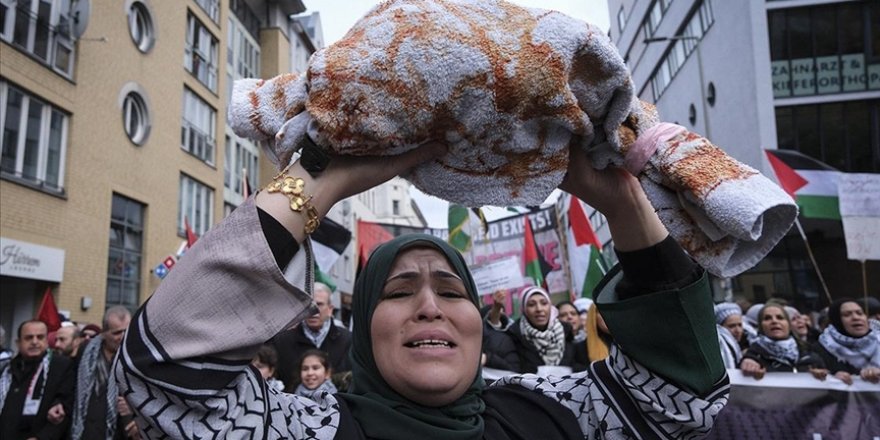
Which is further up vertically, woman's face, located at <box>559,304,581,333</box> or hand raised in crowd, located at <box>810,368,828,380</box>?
woman's face, located at <box>559,304,581,333</box>

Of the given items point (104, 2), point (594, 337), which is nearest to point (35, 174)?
point (104, 2)

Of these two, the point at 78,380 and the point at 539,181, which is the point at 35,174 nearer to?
the point at 78,380

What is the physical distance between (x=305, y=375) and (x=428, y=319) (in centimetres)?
359

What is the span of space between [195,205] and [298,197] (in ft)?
72.2

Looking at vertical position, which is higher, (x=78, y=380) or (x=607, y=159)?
(x=607, y=159)

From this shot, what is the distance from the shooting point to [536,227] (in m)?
11.1

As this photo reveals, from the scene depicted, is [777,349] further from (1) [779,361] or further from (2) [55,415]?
(2) [55,415]

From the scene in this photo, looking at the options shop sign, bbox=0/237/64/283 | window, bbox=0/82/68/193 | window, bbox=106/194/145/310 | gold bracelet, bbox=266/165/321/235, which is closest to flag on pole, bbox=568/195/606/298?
gold bracelet, bbox=266/165/321/235

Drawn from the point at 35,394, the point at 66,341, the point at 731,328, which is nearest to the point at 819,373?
the point at 731,328

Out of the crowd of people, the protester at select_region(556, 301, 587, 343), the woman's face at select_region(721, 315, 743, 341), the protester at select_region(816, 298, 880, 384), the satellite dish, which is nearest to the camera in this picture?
the crowd of people

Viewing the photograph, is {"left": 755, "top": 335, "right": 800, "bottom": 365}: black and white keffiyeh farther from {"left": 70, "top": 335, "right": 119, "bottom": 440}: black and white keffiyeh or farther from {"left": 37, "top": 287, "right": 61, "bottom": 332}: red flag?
{"left": 37, "top": 287, "right": 61, "bottom": 332}: red flag

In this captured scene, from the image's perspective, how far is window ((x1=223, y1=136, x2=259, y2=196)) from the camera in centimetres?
2598

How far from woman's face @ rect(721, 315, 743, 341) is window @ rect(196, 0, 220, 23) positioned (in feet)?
69.2

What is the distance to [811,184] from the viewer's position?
7.88 meters
